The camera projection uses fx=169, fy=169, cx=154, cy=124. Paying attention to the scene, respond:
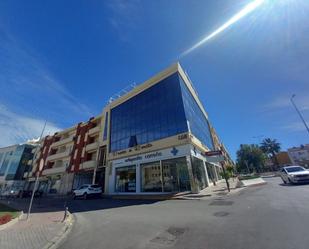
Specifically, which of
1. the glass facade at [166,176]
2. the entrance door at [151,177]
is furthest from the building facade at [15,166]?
the glass facade at [166,176]

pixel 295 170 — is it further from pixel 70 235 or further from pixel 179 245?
pixel 70 235

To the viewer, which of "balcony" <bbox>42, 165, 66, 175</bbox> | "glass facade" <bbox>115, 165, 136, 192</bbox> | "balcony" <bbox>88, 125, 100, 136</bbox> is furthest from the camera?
"balcony" <bbox>42, 165, 66, 175</bbox>

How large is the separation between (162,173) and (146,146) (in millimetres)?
4042

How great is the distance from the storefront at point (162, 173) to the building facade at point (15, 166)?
122ft

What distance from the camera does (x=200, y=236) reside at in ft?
16.8

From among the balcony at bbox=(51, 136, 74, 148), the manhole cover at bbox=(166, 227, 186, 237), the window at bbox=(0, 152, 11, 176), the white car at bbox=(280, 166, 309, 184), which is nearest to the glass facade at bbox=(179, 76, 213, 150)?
the white car at bbox=(280, 166, 309, 184)

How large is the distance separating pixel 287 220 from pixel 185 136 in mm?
12244

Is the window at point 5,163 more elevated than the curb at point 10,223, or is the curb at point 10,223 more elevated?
the window at point 5,163

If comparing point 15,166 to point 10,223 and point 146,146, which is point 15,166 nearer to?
point 146,146

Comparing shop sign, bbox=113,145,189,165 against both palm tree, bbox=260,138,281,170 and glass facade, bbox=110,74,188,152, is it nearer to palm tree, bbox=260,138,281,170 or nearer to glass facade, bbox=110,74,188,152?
glass facade, bbox=110,74,188,152

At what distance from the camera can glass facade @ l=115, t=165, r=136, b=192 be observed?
21422mm

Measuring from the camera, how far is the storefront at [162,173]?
17.1 meters

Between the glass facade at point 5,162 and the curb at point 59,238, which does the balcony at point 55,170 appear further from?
the curb at point 59,238

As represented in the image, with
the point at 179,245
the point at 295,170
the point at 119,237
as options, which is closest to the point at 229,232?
the point at 179,245
